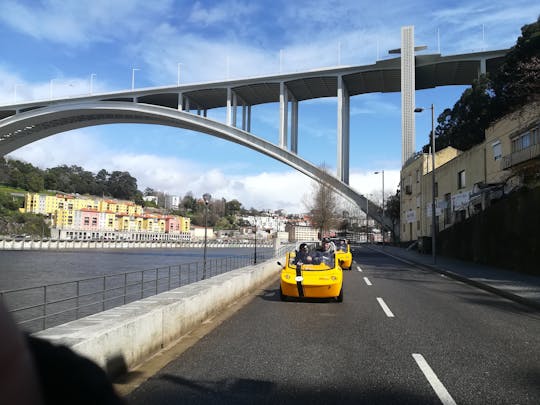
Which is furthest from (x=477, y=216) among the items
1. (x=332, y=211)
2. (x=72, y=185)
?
(x=72, y=185)

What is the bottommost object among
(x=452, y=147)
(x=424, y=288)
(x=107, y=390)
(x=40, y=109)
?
(x=424, y=288)

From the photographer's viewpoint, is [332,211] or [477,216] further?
[332,211]

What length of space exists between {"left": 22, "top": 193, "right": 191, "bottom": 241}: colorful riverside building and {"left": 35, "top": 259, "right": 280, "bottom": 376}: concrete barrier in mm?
139527

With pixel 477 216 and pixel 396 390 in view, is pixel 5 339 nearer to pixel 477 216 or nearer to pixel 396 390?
pixel 396 390

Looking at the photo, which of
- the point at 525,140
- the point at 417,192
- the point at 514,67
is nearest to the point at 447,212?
the point at 417,192

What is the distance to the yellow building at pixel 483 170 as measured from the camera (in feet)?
84.1

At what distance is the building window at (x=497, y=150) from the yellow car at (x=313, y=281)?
879 inches

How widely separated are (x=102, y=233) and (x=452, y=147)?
123043 millimetres

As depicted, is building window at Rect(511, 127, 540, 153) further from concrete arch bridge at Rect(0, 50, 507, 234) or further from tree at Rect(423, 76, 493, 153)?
concrete arch bridge at Rect(0, 50, 507, 234)

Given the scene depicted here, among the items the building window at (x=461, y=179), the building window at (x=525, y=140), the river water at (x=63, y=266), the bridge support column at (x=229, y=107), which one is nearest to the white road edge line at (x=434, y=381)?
the river water at (x=63, y=266)

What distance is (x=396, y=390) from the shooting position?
4.98m

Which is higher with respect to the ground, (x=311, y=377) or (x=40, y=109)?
(x=40, y=109)

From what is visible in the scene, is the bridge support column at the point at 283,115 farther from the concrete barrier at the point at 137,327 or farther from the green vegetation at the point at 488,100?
the concrete barrier at the point at 137,327

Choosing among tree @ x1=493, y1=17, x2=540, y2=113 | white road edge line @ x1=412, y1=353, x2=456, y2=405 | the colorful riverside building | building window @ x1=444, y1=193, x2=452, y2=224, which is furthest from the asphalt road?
the colorful riverside building
